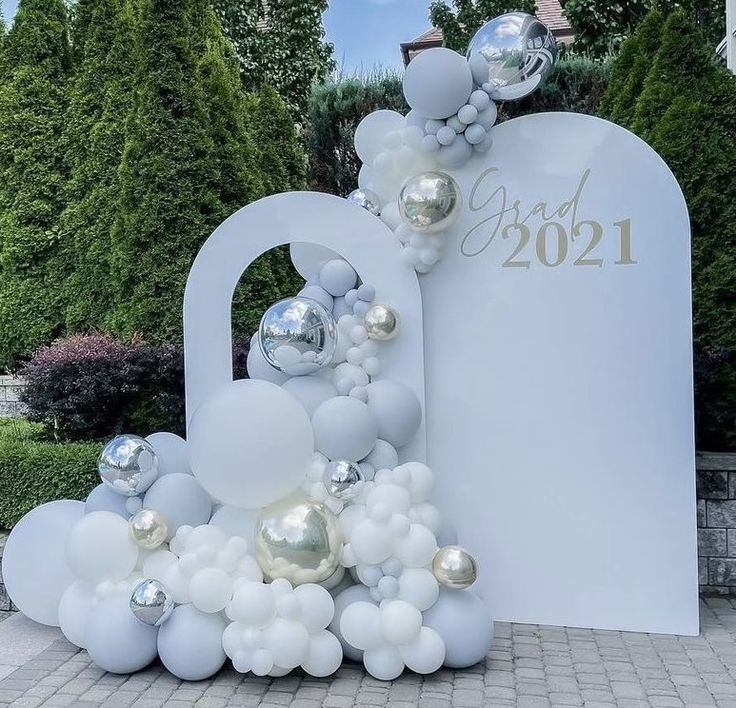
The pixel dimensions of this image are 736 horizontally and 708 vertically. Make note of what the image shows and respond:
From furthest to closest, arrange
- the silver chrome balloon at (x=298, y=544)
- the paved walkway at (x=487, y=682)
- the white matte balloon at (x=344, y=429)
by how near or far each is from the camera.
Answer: the white matte balloon at (x=344, y=429), the silver chrome balloon at (x=298, y=544), the paved walkway at (x=487, y=682)

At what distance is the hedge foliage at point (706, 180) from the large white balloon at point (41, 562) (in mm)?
3603

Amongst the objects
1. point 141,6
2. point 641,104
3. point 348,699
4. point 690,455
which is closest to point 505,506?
point 690,455

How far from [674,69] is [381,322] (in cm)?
303

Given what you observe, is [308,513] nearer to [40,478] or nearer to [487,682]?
[487,682]

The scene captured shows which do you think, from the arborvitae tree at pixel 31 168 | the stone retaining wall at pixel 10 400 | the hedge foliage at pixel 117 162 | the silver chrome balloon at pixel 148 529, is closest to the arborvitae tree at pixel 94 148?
the hedge foliage at pixel 117 162

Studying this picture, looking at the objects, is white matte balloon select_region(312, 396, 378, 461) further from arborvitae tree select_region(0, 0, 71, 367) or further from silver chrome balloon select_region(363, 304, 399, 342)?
arborvitae tree select_region(0, 0, 71, 367)

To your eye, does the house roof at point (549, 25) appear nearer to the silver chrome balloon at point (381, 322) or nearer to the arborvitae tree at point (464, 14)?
the arborvitae tree at point (464, 14)

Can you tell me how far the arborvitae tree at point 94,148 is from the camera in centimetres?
855

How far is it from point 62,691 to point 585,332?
2.81m

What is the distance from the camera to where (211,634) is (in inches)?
133

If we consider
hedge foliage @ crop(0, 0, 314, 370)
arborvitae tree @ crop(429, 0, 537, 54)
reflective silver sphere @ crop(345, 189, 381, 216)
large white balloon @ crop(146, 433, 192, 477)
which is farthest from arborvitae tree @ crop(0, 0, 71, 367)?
arborvitae tree @ crop(429, 0, 537, 54)

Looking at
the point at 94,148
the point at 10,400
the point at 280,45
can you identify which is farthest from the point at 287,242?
the point at 280,45

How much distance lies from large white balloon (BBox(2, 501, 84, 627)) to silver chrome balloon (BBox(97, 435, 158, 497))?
0.41 meters

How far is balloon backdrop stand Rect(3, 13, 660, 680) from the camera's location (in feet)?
11.0
